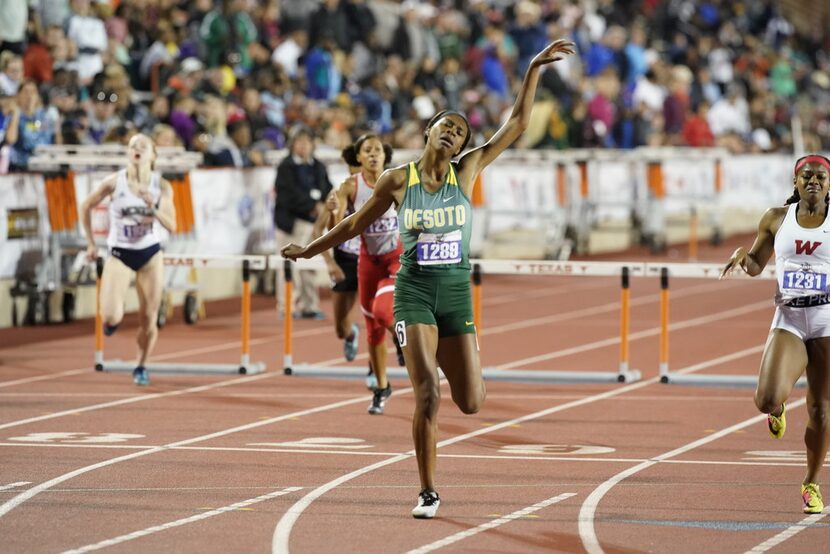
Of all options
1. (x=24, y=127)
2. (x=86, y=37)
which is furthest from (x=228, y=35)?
(x=24, y=127)

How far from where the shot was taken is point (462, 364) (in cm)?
947

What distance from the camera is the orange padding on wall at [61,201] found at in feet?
64.0

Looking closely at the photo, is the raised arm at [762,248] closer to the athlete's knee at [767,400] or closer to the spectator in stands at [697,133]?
the athlete's knee at [767,400]

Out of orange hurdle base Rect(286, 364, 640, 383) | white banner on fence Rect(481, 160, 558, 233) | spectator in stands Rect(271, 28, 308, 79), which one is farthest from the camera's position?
spectator in stands Rect(271, 28, 308, 79)

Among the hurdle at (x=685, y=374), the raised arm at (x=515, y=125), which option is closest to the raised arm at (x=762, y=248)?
the raised arm at (x=515, y=125)

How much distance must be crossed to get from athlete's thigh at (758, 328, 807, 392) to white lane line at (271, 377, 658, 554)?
2.57 metres

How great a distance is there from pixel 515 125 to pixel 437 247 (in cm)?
83

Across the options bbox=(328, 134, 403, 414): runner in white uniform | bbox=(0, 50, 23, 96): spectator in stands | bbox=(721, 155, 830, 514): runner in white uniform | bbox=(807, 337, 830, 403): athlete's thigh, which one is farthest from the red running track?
bbox=(0, 50, 23, 96): spectator in stands

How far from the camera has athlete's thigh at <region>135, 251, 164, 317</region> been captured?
14492 millimetres

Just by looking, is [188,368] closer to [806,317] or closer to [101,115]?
[101,115]

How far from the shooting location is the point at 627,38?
1567 inches

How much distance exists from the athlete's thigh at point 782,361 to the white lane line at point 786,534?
0.71 metres

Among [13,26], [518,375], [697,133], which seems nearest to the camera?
[518,375]

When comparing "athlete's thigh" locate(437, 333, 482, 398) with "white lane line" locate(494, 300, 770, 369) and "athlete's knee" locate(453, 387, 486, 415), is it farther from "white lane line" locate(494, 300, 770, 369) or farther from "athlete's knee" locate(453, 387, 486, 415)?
"white lane line" locate(494, 300, 770, 369)
